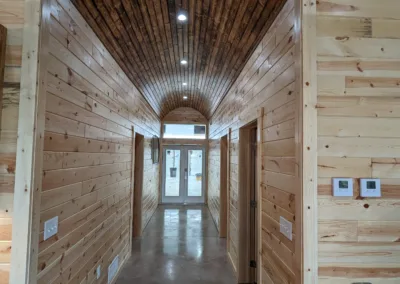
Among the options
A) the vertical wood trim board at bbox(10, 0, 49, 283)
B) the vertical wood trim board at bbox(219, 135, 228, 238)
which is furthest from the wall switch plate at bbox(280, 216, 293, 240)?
the vertical wood trim board at bbox(219, 135, 228, 238)

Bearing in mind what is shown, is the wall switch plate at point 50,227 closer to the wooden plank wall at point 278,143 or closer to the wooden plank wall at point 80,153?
the wooden plank wall at point 80,153

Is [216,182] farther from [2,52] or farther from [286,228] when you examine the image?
[2,52]

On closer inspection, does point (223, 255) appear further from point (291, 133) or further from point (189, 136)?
point (189, 136)

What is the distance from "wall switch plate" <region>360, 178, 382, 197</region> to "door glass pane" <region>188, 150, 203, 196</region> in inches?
292

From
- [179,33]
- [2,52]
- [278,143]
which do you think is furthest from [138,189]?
[2,52]

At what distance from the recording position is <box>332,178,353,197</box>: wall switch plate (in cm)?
151

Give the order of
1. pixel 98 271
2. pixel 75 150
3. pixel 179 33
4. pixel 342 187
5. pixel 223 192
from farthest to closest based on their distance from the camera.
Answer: pixel 223 192 → pixel 179 33 → pixel 98 271 → pixel 75 150 → pixel 342 187

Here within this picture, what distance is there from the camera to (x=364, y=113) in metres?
1.55

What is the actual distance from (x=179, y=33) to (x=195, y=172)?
6.30 metres

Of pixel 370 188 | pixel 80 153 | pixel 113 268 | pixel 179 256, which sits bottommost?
pixel 179 256

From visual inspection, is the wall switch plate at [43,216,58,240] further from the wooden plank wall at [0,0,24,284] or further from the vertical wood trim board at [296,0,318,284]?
the vertical wood trim board at [296,0,318,284]

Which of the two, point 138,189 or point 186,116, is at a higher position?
point 186,116

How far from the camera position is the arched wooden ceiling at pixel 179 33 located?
2.19 m

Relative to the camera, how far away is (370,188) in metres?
1.52
